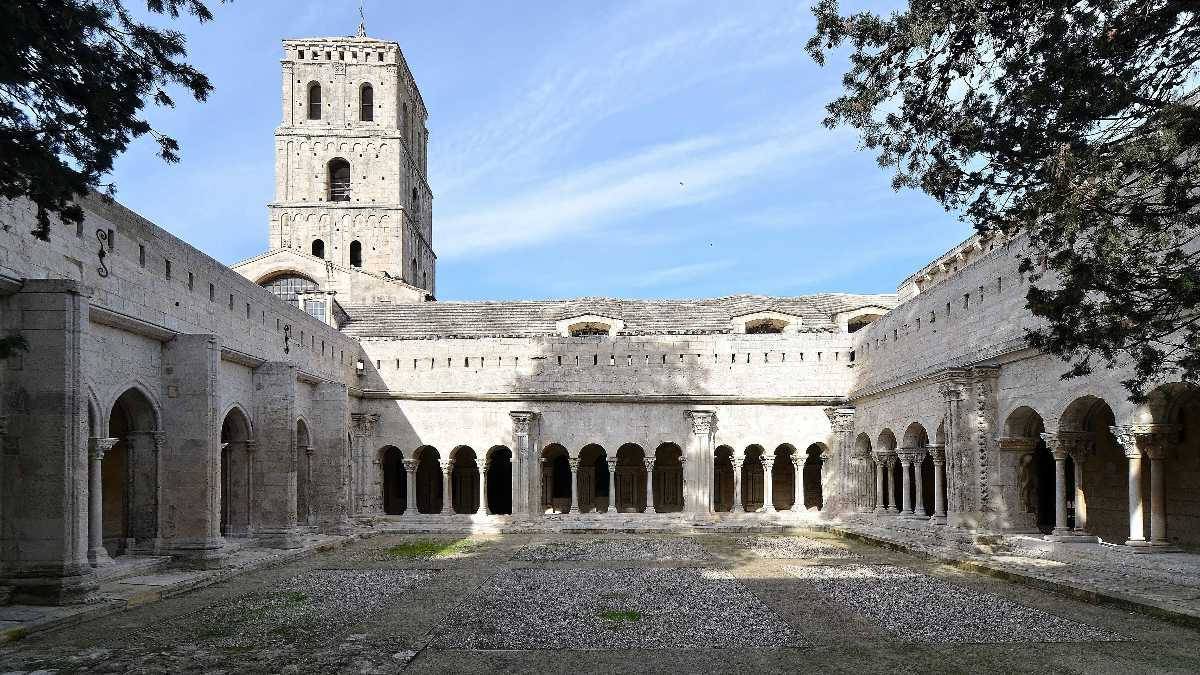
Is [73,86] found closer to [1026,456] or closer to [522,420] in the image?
[1026,456]

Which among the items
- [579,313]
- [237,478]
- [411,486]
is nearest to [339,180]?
[579,313]

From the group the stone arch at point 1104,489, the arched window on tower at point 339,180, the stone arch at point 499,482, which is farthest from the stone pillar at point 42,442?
the arched window on tower at point 339,180

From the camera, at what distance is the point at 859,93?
9.30 metres

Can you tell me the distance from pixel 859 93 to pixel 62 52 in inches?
289

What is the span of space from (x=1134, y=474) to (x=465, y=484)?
74.2 ft

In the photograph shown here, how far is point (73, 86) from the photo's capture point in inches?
305

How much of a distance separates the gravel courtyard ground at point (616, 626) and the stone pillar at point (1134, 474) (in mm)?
2694

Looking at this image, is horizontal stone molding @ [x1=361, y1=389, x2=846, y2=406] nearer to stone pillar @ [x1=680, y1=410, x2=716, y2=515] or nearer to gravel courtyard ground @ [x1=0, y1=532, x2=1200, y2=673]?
stone pillar @ [x1=680, y1=410, x2=716, y2=515]

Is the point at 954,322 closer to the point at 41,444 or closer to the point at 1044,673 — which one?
the point at 1044,673

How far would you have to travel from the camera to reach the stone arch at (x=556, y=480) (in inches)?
1258

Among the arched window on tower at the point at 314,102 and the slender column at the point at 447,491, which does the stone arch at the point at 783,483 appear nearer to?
the slender column at the point at 447,491

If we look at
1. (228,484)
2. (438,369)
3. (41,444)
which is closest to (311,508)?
(228,484)

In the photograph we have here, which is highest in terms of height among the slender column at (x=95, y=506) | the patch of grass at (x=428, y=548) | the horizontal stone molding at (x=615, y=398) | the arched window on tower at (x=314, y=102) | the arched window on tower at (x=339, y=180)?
the arched window on tower at (x=314, y=102)

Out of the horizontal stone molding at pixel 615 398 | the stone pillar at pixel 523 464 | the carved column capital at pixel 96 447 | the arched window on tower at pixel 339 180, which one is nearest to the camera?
the carved column capital at pixel 96 447
